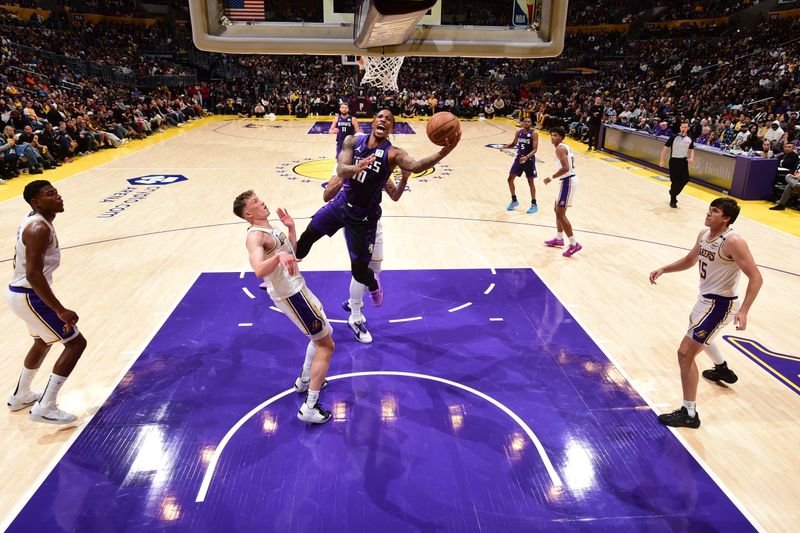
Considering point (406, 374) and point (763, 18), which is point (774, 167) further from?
point (763, 18)

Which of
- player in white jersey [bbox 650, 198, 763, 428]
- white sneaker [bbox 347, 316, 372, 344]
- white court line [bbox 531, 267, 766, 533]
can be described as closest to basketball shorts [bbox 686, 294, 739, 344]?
player in white jersey [bbox 650, 198, 763, 428]

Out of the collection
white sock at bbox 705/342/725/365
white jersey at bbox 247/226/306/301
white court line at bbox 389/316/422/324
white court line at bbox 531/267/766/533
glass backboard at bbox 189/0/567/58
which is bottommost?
white court line at bbox 531/267/766/533

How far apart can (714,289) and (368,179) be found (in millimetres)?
2939

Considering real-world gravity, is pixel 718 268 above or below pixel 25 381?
above

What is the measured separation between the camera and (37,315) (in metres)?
A: 3.88

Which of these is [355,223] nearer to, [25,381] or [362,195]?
[362,195]

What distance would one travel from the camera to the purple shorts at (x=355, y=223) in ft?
16.5

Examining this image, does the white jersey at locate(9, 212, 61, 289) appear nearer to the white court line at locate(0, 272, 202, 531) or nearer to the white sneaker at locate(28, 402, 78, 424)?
the white sneaker at locate(28, 402, 78, 424)

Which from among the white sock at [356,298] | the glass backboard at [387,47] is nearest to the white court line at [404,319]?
the white sock at [356,298]

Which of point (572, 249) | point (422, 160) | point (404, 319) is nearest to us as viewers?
point (422, 160)

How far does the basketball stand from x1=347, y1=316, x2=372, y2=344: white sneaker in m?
2.00

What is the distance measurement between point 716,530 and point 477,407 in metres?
1.77

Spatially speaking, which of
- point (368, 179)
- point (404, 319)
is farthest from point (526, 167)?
point (368, 179)

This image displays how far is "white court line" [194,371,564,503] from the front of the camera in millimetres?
3609
